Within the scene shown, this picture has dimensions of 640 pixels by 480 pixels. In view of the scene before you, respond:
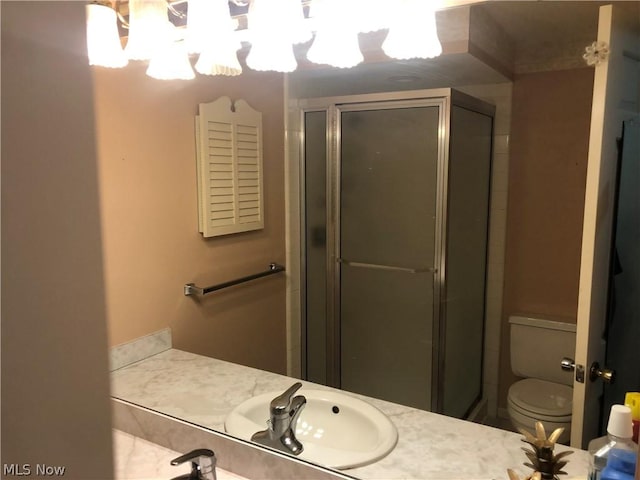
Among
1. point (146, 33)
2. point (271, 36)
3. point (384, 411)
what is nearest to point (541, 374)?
point (384, 411)

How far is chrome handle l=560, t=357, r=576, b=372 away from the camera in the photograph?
1.13 meters

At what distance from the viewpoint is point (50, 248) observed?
335 millimetres

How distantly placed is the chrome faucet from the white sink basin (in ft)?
0.06

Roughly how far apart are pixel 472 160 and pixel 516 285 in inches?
12.9

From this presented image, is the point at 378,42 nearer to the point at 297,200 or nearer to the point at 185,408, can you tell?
the point at 297,200

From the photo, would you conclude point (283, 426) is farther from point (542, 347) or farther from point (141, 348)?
point (542, 347)

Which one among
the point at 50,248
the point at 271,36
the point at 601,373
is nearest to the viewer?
the point at 50,248

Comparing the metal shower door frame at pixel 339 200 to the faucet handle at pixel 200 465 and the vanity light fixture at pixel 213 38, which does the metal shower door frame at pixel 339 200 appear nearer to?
the vanity light fixture at pixel 213 38

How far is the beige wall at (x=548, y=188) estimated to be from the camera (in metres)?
1.08

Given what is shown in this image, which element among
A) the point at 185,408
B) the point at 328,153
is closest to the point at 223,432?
the point at 185,408

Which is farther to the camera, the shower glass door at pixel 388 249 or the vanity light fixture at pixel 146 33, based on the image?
the vanity light fixture at pixel 146 33
